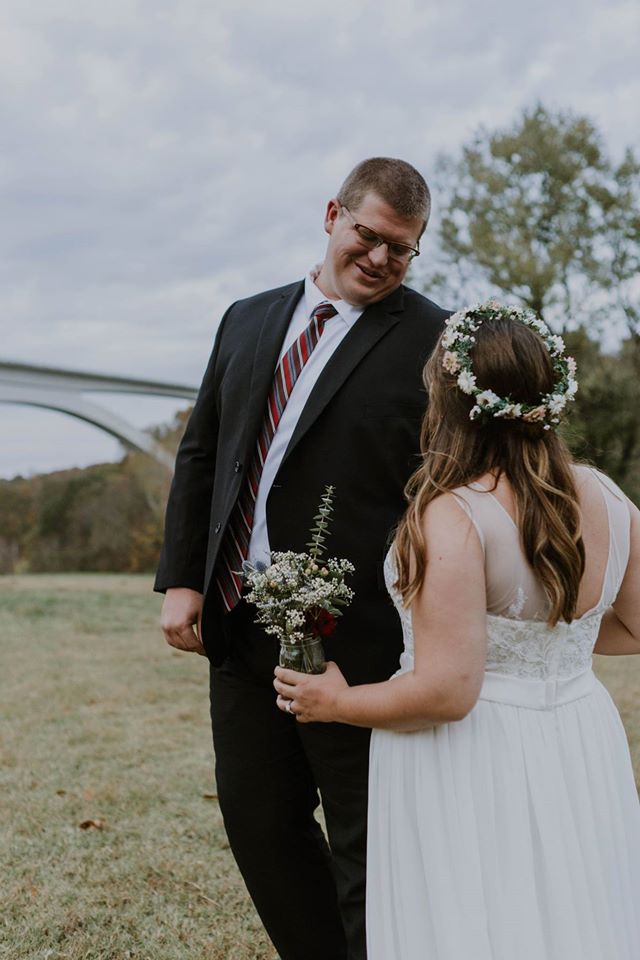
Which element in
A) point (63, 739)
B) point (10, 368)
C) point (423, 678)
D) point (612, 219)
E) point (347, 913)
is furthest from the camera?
point (612, 219)

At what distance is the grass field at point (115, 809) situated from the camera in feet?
11.4

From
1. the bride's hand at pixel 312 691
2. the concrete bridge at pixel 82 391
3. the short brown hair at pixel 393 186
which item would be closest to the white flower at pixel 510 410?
the bride's hand at pixel 312 691

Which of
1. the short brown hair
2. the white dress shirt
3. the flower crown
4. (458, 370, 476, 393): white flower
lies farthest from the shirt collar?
(458, 370, 476, 393): white flower

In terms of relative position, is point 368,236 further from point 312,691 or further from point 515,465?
point 312,691

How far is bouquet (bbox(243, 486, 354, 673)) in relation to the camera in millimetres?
2047

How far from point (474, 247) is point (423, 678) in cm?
2261

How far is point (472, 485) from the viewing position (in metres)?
1.93

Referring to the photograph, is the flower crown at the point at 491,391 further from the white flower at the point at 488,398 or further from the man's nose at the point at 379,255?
the man's nose at the point at 379,255

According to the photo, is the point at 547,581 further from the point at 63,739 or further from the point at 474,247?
the point at 474,247

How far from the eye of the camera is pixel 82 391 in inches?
697

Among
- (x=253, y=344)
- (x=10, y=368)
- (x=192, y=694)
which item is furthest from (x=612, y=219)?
(x=253, y=344)

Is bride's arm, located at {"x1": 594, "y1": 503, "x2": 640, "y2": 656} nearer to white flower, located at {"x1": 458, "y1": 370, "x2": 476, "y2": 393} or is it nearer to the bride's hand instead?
white flower, located at {"x1": 458, "y1": 370, "x2": 476, "y2": 393}

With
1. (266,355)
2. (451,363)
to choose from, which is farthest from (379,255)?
(451,363)

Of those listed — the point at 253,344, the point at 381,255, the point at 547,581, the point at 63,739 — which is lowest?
the point at 63,739
